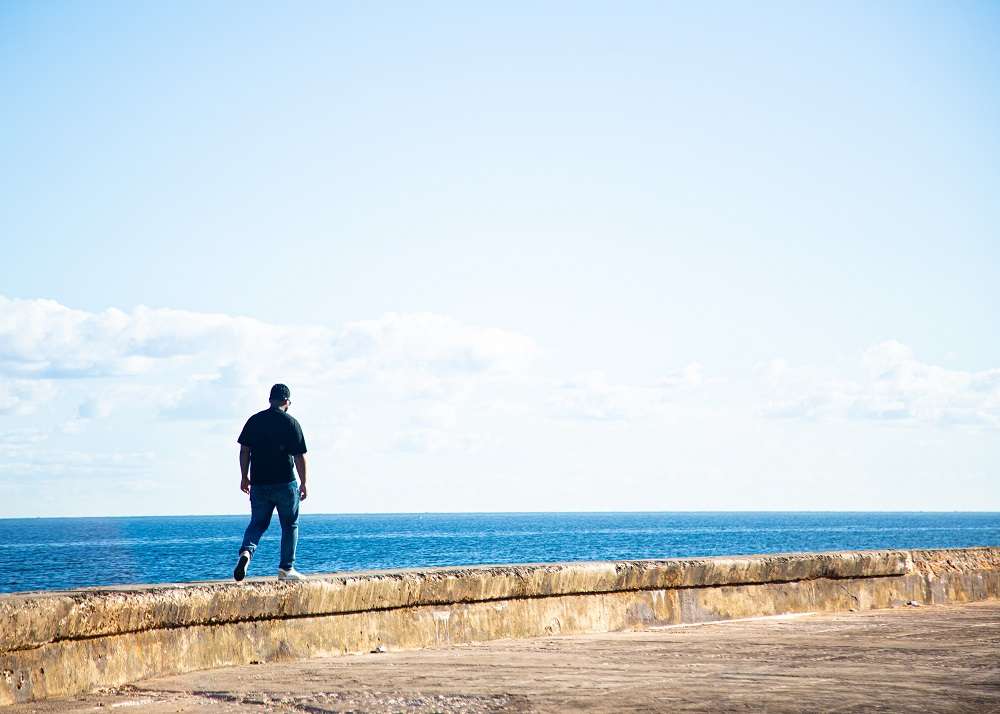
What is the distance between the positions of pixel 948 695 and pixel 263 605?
3543 millimetres

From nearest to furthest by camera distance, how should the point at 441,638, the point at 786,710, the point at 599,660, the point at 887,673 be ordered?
the point at 786,710
the point at 887,673
the point at 599,660
the point at 441,638

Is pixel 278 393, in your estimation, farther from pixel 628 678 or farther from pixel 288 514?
pixel 628 678

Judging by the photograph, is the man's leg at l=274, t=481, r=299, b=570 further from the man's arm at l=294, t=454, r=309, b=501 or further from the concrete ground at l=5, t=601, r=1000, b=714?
the concrete ground at l=5, t=601, r=1000, b=714

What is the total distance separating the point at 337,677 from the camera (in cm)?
570

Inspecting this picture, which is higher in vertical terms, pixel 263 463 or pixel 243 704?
pixel 263 463

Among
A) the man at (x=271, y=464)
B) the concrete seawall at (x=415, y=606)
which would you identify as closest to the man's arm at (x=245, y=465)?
the man at (x=271, y=464)

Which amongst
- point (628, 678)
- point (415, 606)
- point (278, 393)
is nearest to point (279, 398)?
point (278, 393)

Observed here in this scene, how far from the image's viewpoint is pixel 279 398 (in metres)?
7.41

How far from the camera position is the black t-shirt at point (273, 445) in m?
7.30

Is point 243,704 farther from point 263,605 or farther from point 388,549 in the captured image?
point 388,549

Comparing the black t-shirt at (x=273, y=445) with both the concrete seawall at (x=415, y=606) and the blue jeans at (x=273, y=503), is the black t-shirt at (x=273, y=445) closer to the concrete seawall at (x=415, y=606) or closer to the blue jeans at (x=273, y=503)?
the blue jeans at (x=273, y=503)

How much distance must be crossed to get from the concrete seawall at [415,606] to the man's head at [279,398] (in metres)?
1.15

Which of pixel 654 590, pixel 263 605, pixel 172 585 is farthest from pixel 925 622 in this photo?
pixel 172 585

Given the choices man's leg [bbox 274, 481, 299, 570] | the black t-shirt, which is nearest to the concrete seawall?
man's leg [bbox 274, 481, 299, 570]
